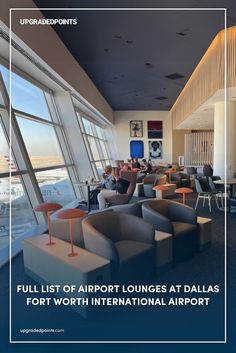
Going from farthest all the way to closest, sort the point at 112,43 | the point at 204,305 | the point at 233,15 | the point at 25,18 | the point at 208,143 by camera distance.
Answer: the point at 208,143 < the point at 112,43 < the point at 233,15 < the point at 25,18 < the point at 204,305

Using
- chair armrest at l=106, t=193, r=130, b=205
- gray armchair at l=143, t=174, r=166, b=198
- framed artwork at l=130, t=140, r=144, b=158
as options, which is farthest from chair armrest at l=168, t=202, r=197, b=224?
framed artwork at l=130, t=140, r=144, b=158

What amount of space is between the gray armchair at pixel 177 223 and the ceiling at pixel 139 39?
3.06 m

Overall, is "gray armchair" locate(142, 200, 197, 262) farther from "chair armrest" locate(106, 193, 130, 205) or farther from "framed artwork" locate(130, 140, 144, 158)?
"framed artwork" locate(130, 140, 144, 158)

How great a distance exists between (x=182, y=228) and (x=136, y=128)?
38.2 feet

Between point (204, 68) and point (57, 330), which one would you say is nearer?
point (57, 330)

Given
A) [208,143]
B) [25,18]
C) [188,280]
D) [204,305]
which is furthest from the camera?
[208,143]

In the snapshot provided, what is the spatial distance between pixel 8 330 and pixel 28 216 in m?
2.69

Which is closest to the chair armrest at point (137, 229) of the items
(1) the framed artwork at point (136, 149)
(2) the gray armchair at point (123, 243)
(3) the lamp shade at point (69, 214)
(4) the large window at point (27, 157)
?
(2) the gray armchair at point (123, 243)

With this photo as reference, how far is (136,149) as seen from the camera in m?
14.5

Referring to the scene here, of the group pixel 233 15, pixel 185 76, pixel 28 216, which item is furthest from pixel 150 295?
pixel 185 76

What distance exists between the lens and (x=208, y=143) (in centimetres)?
1311

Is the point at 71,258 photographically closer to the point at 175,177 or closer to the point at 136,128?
the point at 175,177

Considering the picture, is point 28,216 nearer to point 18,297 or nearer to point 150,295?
point 18,297

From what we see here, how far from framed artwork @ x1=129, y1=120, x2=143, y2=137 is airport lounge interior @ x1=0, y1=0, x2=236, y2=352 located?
4.73 metres
